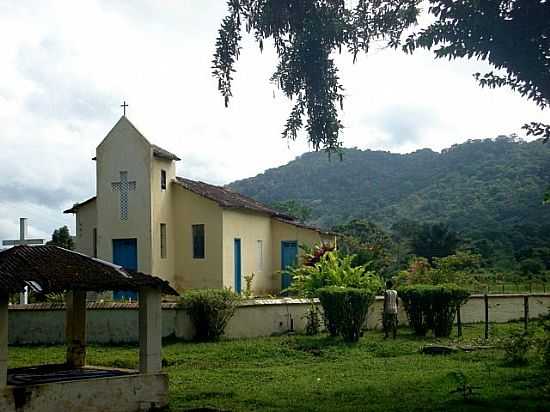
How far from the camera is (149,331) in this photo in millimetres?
11609

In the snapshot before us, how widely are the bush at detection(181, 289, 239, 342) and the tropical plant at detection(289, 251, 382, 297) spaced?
143 inches

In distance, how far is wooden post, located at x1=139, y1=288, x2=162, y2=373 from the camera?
38.0ft

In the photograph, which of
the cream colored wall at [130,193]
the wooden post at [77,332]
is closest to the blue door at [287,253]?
the cream colored wall at [130,193]

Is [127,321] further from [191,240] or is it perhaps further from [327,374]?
[191,240]

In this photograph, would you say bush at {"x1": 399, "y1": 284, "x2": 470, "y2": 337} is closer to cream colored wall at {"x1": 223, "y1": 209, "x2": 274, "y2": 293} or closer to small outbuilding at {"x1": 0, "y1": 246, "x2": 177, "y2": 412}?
cream colored wall at {"x1": 223, "y1": 209, "x2": 274, "y2": 293}

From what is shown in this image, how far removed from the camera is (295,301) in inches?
862

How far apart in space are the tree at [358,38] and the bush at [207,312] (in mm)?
8758

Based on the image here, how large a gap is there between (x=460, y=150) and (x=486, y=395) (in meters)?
55.6

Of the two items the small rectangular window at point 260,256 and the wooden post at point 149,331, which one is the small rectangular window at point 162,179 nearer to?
the small rectangular window at point 260,256

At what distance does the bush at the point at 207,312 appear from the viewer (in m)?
19.8

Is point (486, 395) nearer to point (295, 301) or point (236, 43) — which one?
point (236, 43)

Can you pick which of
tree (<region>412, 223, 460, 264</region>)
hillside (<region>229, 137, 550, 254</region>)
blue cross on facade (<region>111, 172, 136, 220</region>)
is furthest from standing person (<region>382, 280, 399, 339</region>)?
tree (<region>412, 223, 460, 264</region>)

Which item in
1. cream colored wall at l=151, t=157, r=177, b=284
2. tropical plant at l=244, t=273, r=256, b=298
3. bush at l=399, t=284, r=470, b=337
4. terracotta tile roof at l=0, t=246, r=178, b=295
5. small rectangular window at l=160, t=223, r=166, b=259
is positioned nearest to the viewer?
terracotta tile roof at l=0, t=246, r=178, b=295

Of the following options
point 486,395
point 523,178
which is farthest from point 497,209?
point 486,395
